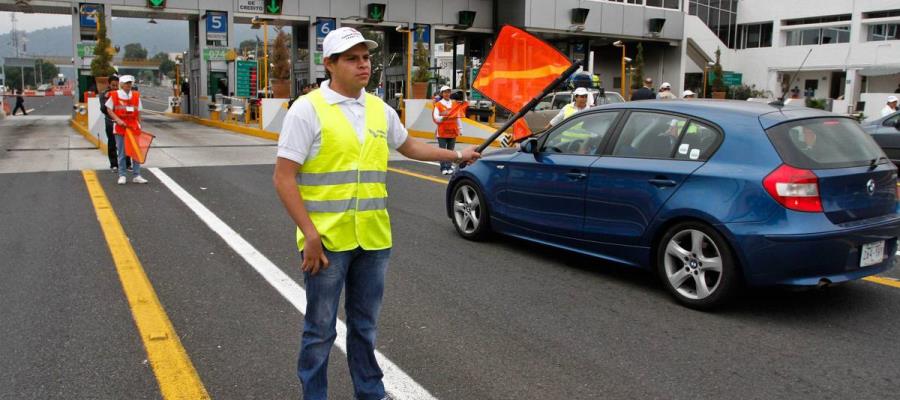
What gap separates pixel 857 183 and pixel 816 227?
1.90ft

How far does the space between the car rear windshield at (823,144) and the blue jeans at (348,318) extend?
323cm

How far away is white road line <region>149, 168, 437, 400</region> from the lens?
12.8ft

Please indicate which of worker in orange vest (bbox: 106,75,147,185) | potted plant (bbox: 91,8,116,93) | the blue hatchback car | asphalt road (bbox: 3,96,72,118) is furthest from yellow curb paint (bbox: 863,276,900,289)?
asphalt road (bbox: 3,96,72,118)

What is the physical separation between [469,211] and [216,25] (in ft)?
94.5

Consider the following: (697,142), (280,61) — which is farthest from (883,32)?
(280,61)

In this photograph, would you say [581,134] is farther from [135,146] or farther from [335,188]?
[135,146]

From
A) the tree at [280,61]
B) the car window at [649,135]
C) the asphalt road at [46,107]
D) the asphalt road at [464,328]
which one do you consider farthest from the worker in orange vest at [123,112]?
the tree at [280,61]

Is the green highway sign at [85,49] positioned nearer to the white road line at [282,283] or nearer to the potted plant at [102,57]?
the potted plant at [102,57]

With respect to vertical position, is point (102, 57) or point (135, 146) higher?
point (102, 57)

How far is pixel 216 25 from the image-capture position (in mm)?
33312

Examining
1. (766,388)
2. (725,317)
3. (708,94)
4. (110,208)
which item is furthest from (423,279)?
(708,94)

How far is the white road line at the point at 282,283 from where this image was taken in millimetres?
3910

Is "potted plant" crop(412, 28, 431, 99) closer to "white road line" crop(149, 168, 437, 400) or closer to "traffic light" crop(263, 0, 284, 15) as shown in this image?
"traffic light" crop(263, 0, 284, 15)

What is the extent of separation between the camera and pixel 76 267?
6.40 m
